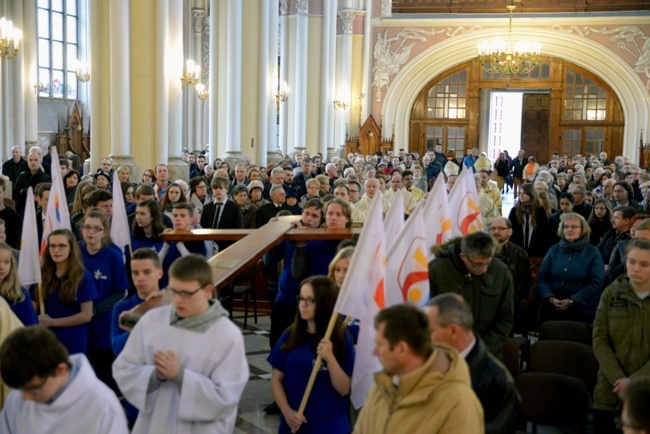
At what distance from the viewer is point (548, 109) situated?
125 feet

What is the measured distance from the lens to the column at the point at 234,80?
19.9 meters

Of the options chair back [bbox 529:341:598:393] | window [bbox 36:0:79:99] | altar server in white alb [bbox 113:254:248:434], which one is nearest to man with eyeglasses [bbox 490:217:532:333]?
chair back [bbox 529:341:598:393]

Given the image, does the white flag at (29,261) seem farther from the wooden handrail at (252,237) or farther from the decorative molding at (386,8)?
the decorative molding at (386,8)

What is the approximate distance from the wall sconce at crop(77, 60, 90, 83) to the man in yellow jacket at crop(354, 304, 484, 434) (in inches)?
1081

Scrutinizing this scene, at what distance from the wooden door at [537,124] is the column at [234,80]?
2124 cm

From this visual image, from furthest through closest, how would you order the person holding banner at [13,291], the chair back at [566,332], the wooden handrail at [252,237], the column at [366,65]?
the column at [366,65], the chair back at [566,332], the wooden handrail at [252,237], the person holding banner at [13,291]

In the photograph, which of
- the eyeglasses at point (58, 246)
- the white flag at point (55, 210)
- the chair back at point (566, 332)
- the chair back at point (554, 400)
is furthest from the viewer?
the chair back at point (566, 332)

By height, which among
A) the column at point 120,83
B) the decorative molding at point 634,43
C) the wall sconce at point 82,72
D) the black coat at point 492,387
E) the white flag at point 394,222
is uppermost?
the decorative molding at point 634,43

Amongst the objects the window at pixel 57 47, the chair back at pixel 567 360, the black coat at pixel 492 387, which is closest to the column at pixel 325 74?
the window at pixel 57 47

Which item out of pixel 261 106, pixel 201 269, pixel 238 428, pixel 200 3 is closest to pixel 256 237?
pixel 238 428

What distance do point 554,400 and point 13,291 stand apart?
13.2ft

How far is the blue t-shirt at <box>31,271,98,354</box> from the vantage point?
5957 millimetres

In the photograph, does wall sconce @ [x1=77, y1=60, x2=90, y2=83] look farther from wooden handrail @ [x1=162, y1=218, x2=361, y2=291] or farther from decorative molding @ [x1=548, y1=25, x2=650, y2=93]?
wooden handrail @ [x1=162, y1=218, x2=361, y2=291]

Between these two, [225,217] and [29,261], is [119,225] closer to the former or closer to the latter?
[29,261]
